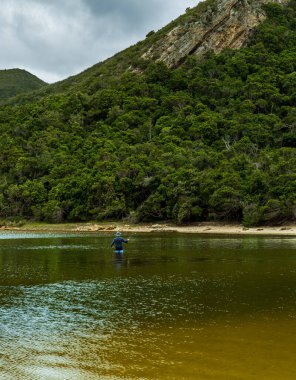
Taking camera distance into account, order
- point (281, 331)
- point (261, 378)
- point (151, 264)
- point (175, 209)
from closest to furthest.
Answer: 1. point (261, 378)
2. point (281, 331)
3. point (151, 264)
4. point (175, 209)

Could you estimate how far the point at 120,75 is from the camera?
142 m

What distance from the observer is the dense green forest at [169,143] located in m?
71.5

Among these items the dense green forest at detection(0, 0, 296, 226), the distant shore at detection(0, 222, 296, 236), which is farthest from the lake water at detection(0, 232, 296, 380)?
the dense green forest at detection(0, 0, 296, 226)

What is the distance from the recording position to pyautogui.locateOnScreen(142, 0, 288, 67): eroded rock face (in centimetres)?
13338

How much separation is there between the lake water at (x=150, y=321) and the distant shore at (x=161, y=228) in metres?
33.4

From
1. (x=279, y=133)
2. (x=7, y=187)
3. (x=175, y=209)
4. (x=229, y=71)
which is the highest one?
(x=229, y=71)

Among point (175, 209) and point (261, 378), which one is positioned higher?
point (175, 209)

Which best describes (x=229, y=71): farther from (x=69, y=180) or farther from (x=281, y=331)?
(x=281, y=331)

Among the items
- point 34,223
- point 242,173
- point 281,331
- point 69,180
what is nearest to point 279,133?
point 242,173

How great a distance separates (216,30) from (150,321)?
133 meters

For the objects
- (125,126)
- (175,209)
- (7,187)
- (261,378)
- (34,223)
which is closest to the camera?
(261,378)

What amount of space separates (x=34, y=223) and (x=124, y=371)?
3121 inches

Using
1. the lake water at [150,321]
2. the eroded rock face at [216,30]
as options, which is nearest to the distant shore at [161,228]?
the lake water at [150,321]

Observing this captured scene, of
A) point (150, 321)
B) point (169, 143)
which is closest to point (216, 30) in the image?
point (169, 143)
